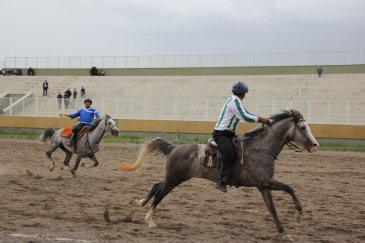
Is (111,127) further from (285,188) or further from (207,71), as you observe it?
(207,71)

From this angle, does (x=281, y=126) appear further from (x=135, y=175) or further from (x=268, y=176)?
(x=135, y=175)

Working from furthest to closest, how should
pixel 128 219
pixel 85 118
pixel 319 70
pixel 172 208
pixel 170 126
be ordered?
pixel 319 70 < pixel 170 126 < pixel 85 118 < pixel 172 208 < pixel 128 219

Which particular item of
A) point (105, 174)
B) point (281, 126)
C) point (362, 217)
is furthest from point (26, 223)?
point (105, 174)

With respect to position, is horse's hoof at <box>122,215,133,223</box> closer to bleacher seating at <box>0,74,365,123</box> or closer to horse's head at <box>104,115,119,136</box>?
horse's head at <box>104,115,119,136</box>

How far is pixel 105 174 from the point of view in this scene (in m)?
16.8

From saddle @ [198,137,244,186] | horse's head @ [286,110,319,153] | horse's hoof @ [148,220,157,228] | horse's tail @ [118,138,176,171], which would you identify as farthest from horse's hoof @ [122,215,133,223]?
horse's head @ [286,110,319,153]

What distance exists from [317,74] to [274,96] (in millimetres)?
5885

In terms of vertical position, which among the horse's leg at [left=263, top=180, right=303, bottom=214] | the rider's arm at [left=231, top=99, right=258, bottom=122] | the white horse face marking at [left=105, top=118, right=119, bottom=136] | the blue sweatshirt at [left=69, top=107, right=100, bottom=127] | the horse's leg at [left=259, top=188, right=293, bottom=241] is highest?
the rider's arm at [left=231, top=99, right=258, bottom=122]

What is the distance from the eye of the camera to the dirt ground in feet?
28.2

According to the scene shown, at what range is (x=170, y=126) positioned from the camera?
3253cm

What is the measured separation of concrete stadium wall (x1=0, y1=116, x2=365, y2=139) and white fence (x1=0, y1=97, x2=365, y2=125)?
23.3 inches

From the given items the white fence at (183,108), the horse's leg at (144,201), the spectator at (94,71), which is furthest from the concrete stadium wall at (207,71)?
the horse's leg at (144,201)

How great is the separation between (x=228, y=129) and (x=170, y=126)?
917 inches

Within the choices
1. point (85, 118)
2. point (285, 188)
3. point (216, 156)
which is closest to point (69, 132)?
point (85, 118)
